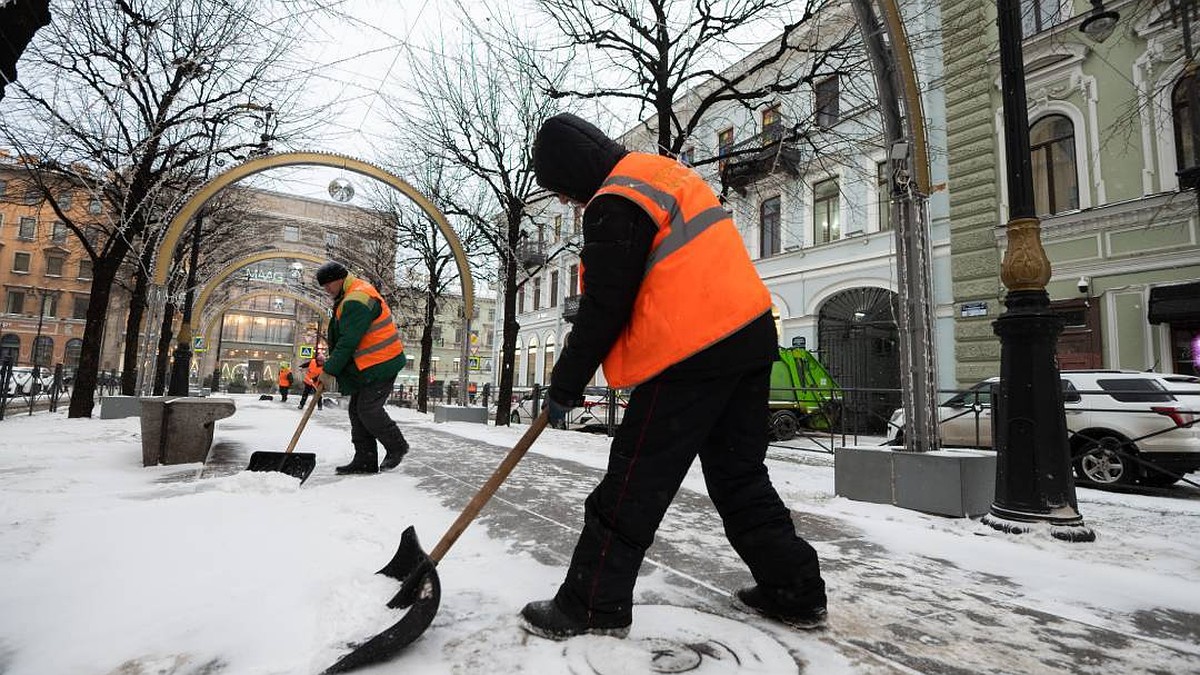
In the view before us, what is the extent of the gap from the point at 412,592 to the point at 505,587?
0.41 m

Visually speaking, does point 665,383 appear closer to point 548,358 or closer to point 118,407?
point 118,407

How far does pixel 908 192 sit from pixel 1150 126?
9.97 meters

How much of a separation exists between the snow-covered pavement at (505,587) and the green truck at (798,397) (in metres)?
8.78

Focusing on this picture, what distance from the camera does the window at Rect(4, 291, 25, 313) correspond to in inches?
1912

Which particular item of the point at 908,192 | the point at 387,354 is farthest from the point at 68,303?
the point at 908,192

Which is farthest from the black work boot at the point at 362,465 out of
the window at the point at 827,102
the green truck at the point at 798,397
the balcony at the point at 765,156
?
the green truck at the point at 798,397

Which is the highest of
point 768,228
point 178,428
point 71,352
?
point 768,228

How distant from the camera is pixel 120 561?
88.1 inches

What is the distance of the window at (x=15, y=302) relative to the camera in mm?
48562

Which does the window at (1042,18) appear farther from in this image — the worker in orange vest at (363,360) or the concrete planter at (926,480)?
the worker in orange vest at (363,360)

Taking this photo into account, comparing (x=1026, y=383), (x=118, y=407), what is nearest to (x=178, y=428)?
(x=1026, y=383)

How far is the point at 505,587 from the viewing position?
7.09ft

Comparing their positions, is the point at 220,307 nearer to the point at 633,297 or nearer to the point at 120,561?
the point at 120,561

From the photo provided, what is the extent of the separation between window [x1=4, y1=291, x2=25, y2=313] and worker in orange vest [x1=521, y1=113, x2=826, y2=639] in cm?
6907
